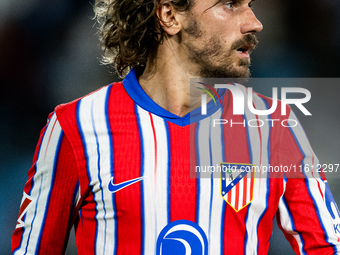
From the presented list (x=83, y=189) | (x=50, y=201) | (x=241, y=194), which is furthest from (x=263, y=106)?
(x=50, y=201)

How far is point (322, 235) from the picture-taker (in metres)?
1.12

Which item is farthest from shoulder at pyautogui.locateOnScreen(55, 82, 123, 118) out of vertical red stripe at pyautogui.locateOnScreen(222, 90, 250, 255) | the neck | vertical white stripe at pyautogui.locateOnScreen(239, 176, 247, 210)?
vertical white stripe at pyautogui.locateOnScreen(239, 176, 247, 210)

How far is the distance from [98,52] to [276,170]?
5.56ft

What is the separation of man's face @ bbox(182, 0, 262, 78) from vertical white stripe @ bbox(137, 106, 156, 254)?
0.28 m

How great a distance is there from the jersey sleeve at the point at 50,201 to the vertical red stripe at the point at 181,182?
1.05ft

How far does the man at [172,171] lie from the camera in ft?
3.55

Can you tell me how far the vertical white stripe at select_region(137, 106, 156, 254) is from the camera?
42.3 inches

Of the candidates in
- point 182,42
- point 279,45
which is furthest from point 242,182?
point 279,45

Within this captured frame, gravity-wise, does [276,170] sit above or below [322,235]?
above

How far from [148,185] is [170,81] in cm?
37

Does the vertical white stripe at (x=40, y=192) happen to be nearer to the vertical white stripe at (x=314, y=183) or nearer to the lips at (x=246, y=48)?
the lips at (x=246, y=48)

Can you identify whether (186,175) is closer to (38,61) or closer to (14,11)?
(38,61)

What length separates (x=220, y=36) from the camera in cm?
117

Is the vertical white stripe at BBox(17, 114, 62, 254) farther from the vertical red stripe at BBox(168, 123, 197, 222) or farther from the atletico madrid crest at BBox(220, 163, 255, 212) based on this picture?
the atletico madrid crest at BBox(220, 163, 255, 212)
